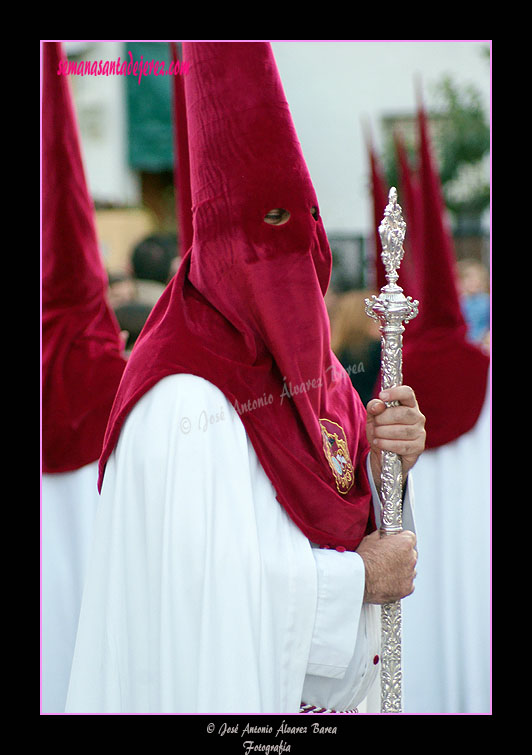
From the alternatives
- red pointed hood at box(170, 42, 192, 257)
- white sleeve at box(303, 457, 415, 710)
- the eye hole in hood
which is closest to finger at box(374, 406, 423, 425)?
white sleeve at box(303, 457, 415, 710)

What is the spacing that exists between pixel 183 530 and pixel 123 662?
Answer: 15.1 inches

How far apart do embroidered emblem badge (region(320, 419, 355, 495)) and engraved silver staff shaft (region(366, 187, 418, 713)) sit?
0.11m

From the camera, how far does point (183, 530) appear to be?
62.6 inches

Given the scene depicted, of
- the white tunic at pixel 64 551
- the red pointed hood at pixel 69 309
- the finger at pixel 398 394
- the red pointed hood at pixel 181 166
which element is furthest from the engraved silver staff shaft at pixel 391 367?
the white tunic at pixel 64 551

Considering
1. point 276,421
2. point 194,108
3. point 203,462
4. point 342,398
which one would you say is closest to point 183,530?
point 203,462

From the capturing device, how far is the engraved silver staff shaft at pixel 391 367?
178 cm

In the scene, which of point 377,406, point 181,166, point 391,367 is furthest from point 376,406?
point 181,166

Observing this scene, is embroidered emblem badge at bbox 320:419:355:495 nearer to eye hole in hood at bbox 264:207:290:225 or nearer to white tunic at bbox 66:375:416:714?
white tunic at bbox 66:375:416:714

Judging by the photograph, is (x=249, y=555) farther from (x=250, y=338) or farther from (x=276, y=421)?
(x=250, y=338)

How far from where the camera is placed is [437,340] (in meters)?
3.64

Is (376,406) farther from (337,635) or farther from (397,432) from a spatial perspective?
(337,635)

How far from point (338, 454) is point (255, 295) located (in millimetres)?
498

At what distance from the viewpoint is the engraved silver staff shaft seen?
1.78 metres

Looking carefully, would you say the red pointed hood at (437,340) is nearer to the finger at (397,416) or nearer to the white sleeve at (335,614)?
the finger at (397,416)
